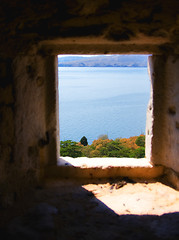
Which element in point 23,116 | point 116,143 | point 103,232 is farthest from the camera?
point 116,143

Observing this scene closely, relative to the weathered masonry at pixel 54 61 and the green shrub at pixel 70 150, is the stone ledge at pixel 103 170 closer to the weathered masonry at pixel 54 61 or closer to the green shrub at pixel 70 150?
the weathered masonry at pixel 54 61

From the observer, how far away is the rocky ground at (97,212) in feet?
4.50

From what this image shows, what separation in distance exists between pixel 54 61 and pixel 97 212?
1.34 m

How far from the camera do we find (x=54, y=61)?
2.29 m

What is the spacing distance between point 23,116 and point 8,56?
0.47 meters

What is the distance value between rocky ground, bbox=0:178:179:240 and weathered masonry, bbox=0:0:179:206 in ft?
0.80

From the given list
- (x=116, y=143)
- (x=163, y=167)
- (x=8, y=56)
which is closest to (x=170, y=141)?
(x=163, y=167)

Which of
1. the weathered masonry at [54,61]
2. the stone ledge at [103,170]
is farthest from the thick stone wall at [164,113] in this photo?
the stone ledge at [103,170]

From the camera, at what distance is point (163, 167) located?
2.43 meters

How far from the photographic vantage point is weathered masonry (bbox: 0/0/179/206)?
1.79m

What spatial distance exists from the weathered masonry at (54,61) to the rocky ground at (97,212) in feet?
0.80

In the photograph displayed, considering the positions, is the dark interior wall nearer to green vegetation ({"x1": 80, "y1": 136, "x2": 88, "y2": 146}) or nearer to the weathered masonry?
the weathered masonry

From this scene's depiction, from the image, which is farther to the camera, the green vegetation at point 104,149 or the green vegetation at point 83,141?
the green vegetation at point 83,141

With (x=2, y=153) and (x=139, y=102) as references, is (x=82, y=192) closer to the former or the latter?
(x=2, y=153)
